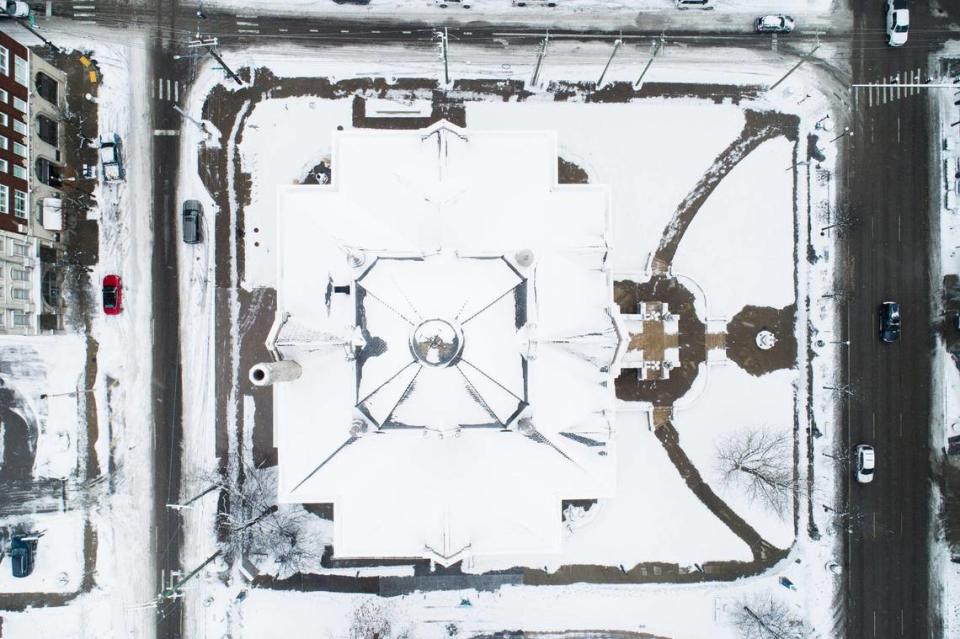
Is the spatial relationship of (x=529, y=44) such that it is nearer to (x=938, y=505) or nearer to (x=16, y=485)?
(x=938, y=505)

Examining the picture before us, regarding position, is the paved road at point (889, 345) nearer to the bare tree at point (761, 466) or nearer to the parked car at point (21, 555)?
the bare tree at point (761, 466)

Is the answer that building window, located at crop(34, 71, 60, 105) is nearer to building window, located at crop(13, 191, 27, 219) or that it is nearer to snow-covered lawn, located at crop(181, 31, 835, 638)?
building window, located at crop(13, 191, 27, 219)

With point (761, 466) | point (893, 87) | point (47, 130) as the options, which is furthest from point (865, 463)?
point (47, 130)

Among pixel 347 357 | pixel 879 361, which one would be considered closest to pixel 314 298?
pixel 347 357

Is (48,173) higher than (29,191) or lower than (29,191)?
higher

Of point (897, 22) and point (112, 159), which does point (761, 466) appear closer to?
point (897, 22)

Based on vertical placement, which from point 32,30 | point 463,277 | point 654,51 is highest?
point 32,30
